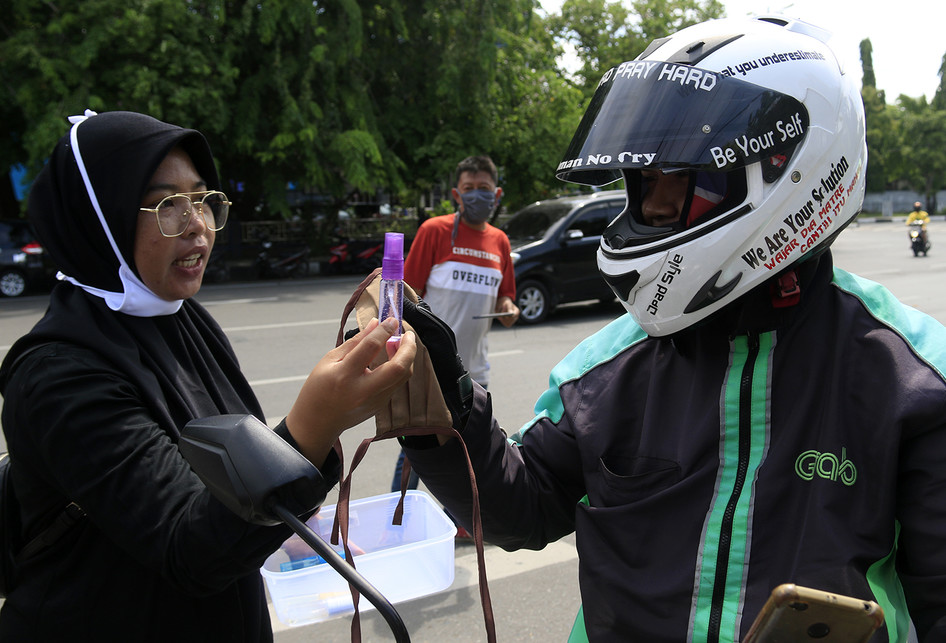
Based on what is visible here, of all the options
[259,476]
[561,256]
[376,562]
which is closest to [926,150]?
[561,256]

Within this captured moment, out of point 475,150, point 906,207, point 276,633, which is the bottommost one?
point 906,207

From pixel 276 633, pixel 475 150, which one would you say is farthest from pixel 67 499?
pixel 475 150

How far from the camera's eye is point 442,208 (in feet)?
53.8

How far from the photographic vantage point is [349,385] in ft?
4.06

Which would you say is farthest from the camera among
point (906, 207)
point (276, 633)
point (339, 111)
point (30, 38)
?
point (906, 207)

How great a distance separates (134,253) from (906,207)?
6089 cm

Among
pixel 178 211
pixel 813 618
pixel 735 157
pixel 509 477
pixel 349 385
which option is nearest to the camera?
pixel 813 618

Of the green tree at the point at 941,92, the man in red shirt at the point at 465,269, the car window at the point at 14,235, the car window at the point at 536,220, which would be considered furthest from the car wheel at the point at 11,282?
the green tree at the point at 941,92

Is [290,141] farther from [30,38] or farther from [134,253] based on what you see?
[134,253]

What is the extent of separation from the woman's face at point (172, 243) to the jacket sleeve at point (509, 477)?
72 centimetres

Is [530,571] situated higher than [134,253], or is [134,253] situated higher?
[134,253]

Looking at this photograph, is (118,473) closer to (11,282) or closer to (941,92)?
(11,282)

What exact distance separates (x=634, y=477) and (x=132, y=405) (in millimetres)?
996

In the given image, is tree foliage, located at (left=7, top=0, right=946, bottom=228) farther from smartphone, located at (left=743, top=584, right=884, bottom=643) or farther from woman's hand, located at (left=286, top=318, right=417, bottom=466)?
smartphone, located at (left=743, top=584, right=884, bottom=643)
